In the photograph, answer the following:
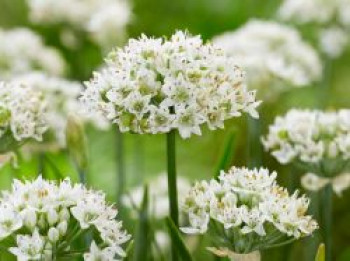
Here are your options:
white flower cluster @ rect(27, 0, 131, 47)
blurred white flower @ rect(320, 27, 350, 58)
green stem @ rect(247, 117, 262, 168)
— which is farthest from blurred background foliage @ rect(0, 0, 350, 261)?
blurred white flower @ rect(320, 27, 350, 58)

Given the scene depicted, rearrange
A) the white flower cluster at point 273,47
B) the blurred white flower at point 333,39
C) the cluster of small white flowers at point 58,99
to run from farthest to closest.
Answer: the blurred white flower at point 333,39
the white flower cluster at point 273,47
the cluster of small white flowers at point 58,99

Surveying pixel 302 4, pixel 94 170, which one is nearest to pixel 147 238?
pixel 302 4

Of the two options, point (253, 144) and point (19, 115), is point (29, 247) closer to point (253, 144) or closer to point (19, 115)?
point (19, 115)

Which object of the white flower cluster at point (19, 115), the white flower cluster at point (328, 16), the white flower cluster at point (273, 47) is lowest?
the white flower cluster at point (19, 115)

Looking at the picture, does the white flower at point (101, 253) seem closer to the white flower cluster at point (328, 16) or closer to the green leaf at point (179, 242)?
the green leaf at point (179, 242)

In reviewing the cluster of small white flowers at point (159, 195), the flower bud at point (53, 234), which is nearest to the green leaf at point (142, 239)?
the flower bud at point (53, 234)

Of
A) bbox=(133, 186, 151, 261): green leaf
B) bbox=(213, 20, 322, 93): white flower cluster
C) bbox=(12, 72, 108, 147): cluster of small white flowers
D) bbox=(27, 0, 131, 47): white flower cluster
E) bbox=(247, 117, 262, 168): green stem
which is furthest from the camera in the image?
bbox=(27, 0, 131, 47): white flower cluster

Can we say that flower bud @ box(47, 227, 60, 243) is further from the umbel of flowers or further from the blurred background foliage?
the blurred background foliage
